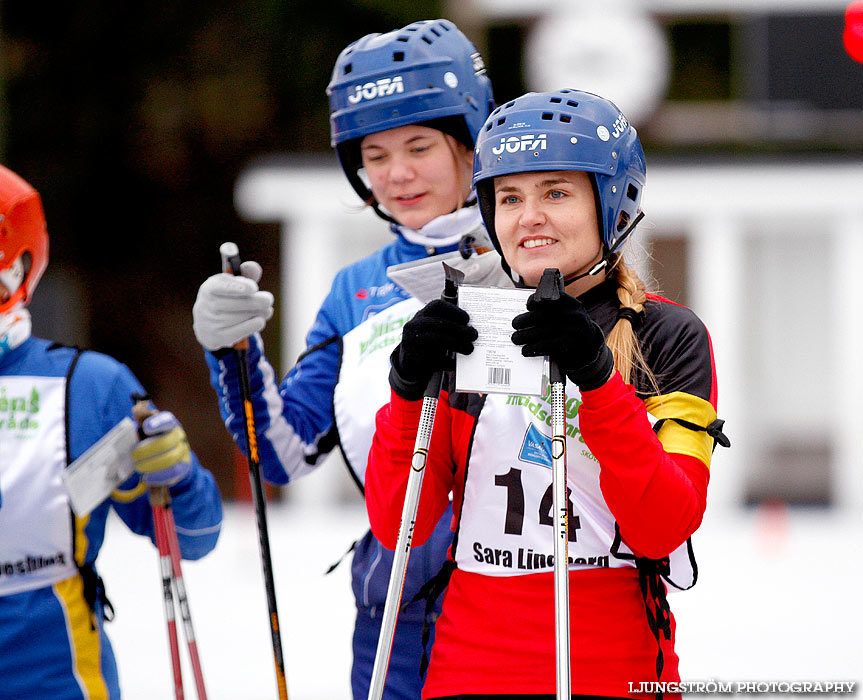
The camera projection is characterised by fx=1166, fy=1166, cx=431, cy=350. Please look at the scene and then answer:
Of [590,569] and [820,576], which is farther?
[820,576]

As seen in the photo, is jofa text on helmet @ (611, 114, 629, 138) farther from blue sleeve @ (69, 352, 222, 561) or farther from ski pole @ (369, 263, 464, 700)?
blue sleeve @ (69, 352, 222, 561)

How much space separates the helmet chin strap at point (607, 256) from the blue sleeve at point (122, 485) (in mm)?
1268

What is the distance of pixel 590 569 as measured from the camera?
7.95ft

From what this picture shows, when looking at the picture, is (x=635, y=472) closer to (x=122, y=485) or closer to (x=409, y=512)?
(x=409, y=512)

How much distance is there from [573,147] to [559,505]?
761 millimetres

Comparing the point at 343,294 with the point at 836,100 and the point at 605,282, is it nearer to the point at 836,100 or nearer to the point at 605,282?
the point at 605,282

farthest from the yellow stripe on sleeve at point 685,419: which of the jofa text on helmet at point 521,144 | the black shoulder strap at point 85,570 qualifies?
the black shoulder strap at point 85,570

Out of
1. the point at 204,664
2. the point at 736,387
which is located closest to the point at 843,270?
the point at 736,387

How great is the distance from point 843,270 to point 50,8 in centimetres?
1700

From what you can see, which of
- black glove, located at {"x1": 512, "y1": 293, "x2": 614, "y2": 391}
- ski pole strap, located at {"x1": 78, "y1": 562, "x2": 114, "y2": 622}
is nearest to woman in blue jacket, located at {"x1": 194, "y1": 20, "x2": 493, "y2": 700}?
ski pole strap, located at {"x1": 78, "y1": 562, "x2": 114, "y2": 622}

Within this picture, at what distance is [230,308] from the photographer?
2941 millimetres

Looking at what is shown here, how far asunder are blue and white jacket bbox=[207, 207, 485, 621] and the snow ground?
343 centimetres

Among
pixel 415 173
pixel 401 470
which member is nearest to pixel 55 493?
pixel 401 470

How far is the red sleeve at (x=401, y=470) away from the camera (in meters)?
2.44
